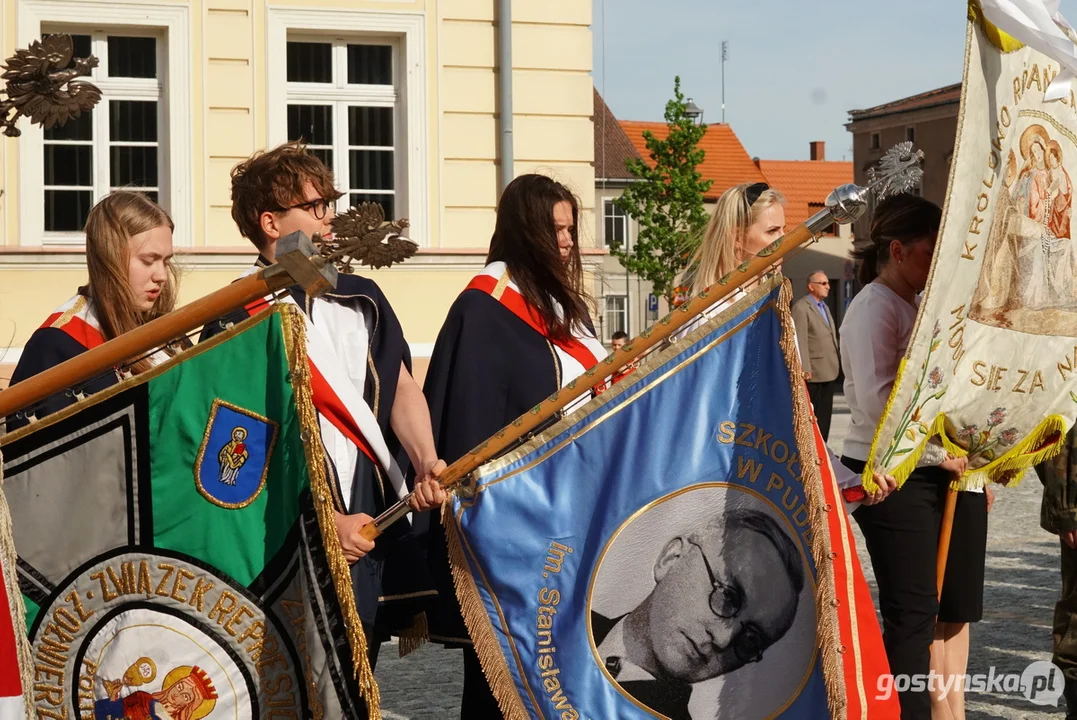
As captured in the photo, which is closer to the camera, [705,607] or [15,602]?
[15,602]

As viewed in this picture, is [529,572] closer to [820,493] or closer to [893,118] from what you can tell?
[820,493]

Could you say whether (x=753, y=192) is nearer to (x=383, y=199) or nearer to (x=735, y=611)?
(x=735, y=611)

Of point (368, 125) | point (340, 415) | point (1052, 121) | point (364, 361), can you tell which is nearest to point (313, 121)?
point (368, 125)

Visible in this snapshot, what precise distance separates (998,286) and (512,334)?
1.30 m

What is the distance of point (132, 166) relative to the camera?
40.8ft

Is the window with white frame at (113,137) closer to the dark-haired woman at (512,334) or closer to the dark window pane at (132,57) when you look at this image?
the dark window pane at (132,57)

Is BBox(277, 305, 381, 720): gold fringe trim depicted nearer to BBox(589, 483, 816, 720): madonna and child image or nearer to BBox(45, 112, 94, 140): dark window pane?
BBox(589, 483, 816, 720): madonna and child image

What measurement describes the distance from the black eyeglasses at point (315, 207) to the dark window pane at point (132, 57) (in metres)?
9.57

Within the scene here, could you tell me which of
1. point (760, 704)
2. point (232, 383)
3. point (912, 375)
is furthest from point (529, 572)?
point (912, 375)

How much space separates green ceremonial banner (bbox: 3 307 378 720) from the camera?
2.97 m

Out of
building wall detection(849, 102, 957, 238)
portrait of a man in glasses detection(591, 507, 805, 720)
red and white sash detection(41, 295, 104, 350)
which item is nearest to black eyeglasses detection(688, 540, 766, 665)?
portrait of a man in glasses detection(591, 507, 805, 720)

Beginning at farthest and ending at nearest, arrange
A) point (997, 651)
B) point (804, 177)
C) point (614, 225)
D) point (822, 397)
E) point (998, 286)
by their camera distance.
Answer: point (804, 177) < point (614, 225) < point (822, 397) < point (997, 651) < point (998, 286)

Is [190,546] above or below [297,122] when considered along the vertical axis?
below

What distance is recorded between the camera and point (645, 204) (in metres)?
40.2
